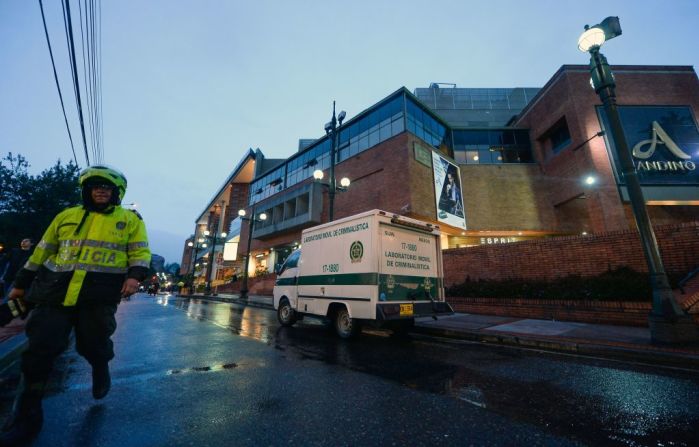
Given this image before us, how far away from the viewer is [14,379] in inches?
134

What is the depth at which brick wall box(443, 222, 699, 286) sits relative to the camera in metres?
7.90

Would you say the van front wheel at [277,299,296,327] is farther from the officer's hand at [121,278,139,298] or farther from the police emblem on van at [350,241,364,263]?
the officer's hand at [121,278,139,298]

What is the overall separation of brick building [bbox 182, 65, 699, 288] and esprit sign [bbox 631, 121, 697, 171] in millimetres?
64

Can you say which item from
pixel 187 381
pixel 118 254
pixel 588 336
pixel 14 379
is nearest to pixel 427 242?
pixel 588 336

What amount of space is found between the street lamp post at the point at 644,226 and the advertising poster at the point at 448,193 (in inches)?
576

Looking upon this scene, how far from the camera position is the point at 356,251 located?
6469mm

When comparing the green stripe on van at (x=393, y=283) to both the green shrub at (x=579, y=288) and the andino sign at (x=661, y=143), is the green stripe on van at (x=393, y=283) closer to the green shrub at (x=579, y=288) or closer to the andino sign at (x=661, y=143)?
the green shrub at (x=579, y=288)

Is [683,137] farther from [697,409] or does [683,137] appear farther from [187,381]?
[187,381]

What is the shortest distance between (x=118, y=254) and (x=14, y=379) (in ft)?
8.45

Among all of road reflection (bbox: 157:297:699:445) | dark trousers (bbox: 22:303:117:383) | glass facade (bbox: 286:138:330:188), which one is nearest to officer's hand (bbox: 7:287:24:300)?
dark trousers (bbox: 22:303:117:383)

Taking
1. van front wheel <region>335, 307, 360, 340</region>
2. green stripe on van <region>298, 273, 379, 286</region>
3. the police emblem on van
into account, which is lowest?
van front wheel <region>335, 307, 360, 340</region>

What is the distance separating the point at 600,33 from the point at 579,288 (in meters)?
6.61

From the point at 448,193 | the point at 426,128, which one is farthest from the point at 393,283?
the point at 426,128

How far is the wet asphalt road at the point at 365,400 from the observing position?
2.21 m
